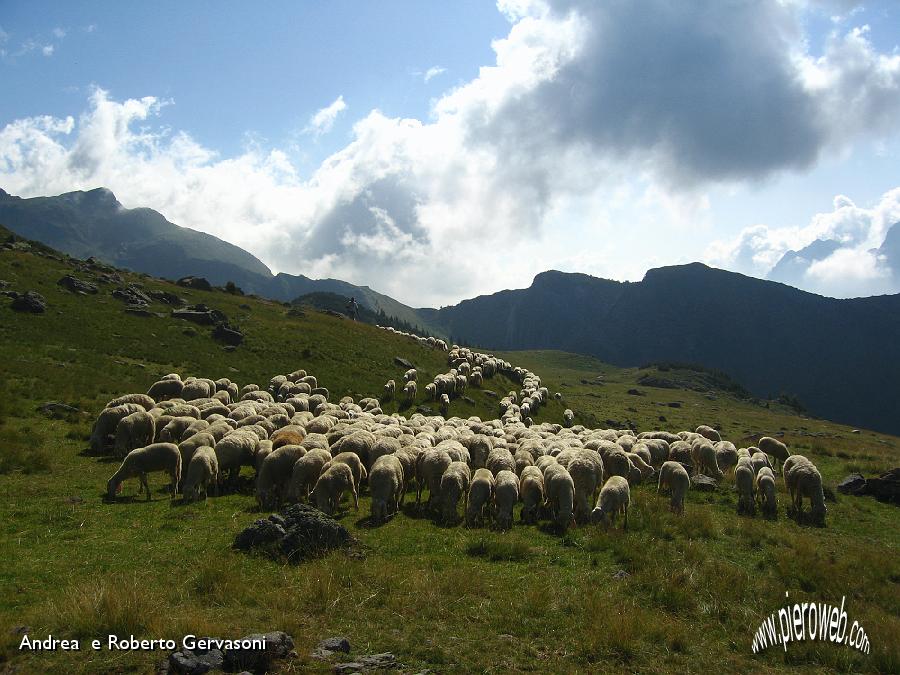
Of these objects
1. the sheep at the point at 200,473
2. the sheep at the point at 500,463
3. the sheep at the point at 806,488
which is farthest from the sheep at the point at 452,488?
the sheep at the point at 806,488

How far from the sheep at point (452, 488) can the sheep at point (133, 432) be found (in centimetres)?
1322

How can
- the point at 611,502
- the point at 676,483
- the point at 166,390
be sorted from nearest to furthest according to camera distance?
the point at 611,502 < the point at 676,483 < the point at 166,390

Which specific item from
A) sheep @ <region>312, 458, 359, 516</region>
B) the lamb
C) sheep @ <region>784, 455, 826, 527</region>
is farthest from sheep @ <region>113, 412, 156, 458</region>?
sheep @ <region>784, 455, 826, 527</region>

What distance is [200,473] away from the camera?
15.9 meters

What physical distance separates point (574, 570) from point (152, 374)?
116 feet

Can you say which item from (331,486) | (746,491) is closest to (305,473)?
(331,486)

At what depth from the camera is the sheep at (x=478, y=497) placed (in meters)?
15.0

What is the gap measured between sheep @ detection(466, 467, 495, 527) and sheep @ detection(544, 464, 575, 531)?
188 centimetres

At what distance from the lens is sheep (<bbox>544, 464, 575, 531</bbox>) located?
14914 millimetres

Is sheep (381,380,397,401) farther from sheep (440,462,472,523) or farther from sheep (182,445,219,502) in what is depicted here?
sheep (440,462,472,523)

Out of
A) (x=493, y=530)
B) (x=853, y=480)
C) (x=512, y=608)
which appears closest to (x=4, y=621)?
(x=512, y=608)

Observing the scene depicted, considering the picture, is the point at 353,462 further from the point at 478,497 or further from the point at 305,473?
the point at 478,497

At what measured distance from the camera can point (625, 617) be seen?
8.49m

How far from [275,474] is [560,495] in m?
9.15
